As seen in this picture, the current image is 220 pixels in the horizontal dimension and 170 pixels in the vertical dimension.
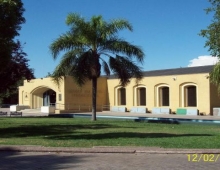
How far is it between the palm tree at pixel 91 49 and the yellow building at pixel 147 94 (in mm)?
10026

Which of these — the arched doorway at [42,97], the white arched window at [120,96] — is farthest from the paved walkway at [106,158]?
the arched doorway at [42,97]

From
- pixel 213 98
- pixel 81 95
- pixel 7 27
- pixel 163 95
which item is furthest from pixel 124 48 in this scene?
pixel 81 95

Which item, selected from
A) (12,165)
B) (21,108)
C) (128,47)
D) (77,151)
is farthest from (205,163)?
(21,108)

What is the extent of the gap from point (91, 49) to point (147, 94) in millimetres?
15821

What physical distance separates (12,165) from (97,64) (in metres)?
16.3

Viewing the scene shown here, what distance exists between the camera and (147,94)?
131ft

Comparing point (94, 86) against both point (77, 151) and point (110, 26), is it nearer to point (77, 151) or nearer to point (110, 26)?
point (110, 26)

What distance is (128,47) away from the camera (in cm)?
2492

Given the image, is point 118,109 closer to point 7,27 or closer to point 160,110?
point 160,110

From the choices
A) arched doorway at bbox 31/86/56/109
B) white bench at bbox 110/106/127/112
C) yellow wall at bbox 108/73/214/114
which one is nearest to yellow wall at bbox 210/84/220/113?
yellow wall at bbox 108/73/214/114
